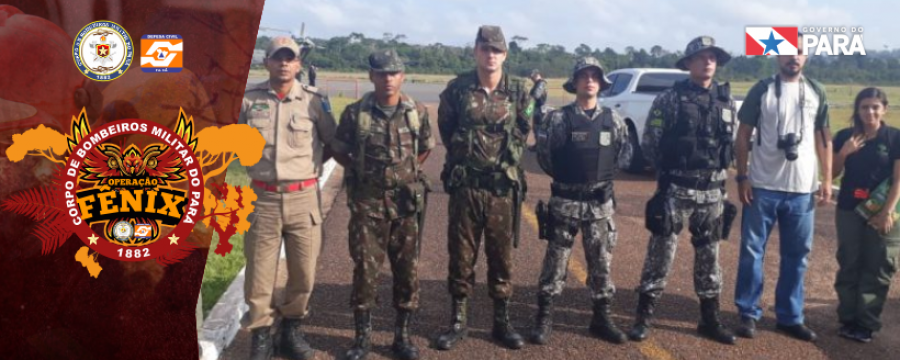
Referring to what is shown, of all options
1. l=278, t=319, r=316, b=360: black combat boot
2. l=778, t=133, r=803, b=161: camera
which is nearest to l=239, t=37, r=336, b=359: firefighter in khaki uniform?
l=278, t=319, r=316, b=360: black combat boot

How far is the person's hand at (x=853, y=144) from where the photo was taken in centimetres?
495

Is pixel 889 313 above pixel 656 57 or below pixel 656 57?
below

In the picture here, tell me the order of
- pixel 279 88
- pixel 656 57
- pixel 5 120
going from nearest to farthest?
pixel 5 120 < pixel 279 88 < pixel 656 57

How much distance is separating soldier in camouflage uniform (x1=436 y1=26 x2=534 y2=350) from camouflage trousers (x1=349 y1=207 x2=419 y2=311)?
1.15ft

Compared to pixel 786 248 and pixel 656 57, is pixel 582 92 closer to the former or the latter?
pixel 786 248

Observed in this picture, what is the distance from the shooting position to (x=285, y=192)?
4367 mm

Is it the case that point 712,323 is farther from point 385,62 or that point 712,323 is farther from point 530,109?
point 385,62

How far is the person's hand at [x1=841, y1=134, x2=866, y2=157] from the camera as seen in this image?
4.95m

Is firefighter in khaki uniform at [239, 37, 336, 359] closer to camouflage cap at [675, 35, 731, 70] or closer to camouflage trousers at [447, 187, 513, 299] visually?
camouflage trousers at [447, 187, 513, 299]

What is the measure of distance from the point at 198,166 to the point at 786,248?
399 cm

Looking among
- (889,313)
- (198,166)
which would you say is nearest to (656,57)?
(889,313)

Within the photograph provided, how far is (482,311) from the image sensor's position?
5.45m

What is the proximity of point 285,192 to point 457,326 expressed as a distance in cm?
147

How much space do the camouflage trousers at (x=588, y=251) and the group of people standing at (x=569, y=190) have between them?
0.04 feet
